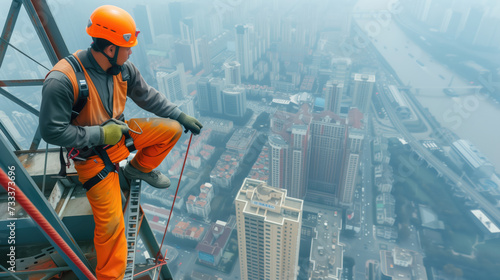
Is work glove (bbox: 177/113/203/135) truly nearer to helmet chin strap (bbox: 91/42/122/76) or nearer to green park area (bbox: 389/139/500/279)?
helmet chin strap (bbox: 91/42/122/76)

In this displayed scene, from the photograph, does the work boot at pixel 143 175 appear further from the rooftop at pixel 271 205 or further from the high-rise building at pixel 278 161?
the high-rise building at pixel 278 161

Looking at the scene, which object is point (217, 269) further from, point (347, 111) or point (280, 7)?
point (280, 7)

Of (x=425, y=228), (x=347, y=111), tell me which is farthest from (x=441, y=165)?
(x=347, y=111)

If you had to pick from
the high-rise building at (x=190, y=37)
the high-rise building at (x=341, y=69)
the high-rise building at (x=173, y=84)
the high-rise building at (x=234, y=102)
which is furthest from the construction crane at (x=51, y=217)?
the high-rise building at (x=190, y=37)

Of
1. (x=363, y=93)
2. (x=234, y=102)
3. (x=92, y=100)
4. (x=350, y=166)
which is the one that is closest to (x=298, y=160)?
(x=350, y=166)

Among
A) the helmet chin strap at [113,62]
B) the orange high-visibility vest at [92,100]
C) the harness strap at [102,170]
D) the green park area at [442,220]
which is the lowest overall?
the green park area at [442,220]

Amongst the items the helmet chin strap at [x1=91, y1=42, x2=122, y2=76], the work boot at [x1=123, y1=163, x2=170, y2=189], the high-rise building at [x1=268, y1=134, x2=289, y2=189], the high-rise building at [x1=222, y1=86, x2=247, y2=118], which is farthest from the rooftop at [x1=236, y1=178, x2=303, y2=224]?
the high-rise building at [x1=222, y1=86, x2=247, y2=118]

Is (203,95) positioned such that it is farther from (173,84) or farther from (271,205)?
(271,205)
